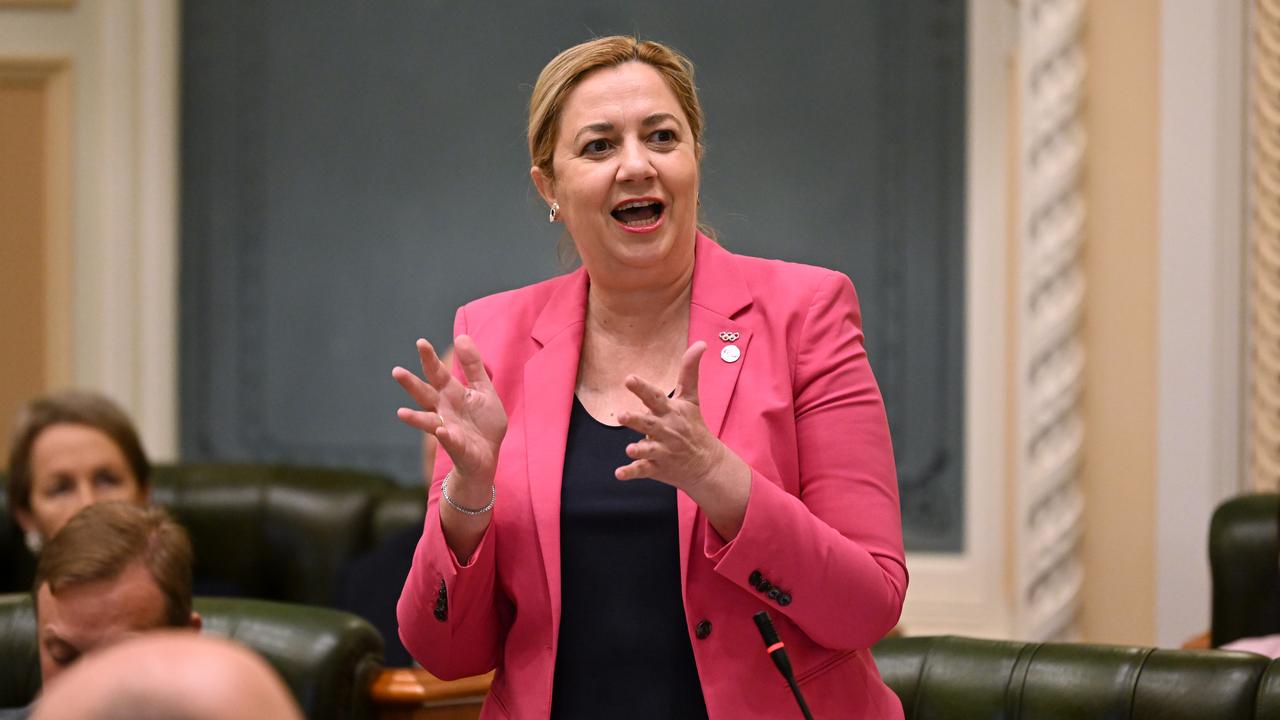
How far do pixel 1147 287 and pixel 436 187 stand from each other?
219 centimetres

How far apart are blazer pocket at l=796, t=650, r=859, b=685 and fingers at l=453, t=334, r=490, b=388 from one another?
0.49 metres

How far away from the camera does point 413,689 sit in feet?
8.67

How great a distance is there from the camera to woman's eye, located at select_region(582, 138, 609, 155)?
1.92m

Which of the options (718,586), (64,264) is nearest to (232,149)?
(64,264)

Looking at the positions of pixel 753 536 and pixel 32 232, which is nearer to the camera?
pixel 753 536

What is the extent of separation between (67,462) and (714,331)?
199 cm

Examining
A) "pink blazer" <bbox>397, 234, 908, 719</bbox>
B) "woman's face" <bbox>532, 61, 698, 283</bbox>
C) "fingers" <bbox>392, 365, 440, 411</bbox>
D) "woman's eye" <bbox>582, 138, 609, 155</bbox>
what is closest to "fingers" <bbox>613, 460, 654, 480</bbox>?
"pink blazer" <bbox>397, 234, 908, 719</bbox>

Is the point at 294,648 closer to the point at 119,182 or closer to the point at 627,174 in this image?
the point at 627,174

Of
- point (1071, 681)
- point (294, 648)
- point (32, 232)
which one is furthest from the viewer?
point (32, 232)

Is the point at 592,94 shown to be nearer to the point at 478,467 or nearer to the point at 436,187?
the point at 478,467

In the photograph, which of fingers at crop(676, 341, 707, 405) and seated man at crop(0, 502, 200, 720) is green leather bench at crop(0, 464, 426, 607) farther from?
fingers at crop(676, 341, 707, 405)

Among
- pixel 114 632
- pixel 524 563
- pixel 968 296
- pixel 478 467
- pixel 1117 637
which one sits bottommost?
pixel 1117 637

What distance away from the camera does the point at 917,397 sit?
4418 millimetres

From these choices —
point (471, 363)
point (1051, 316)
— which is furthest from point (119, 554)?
point (1051, 316)
